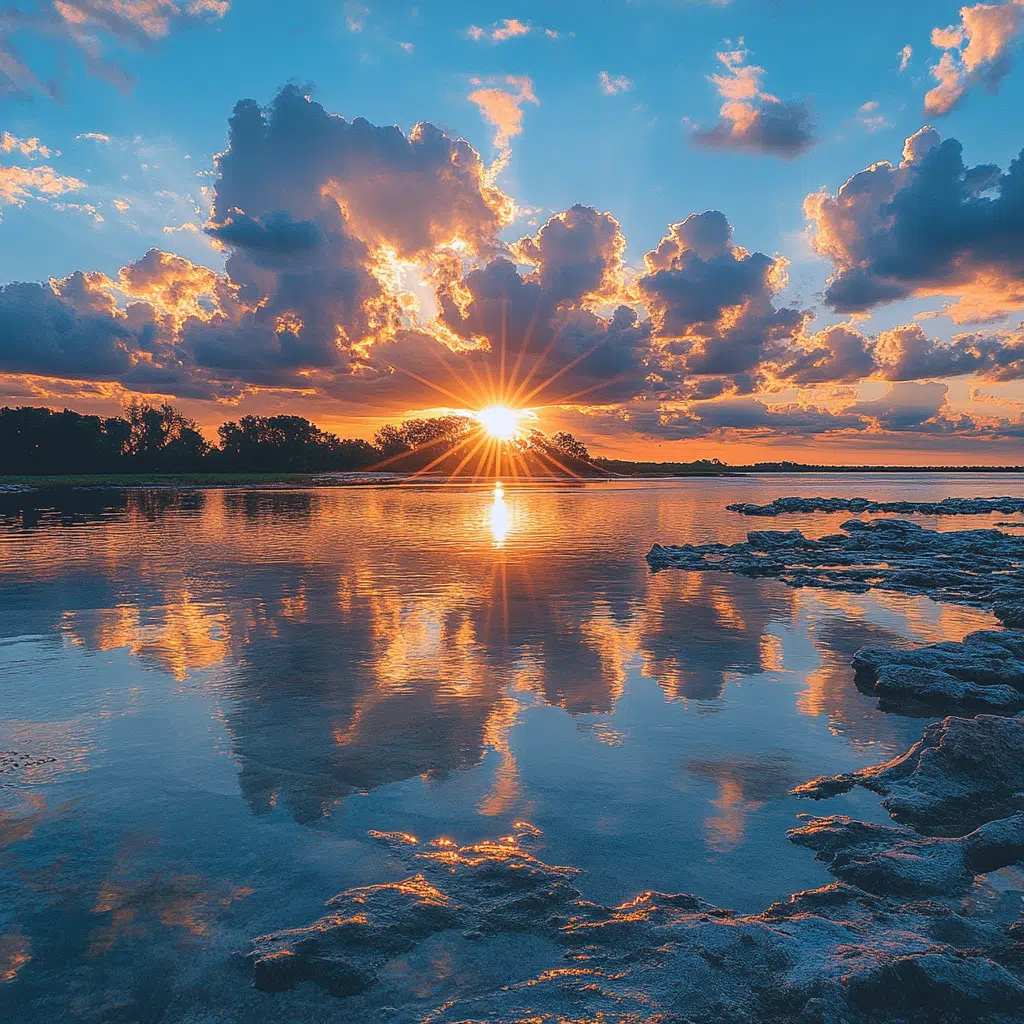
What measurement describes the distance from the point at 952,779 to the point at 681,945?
4639mm

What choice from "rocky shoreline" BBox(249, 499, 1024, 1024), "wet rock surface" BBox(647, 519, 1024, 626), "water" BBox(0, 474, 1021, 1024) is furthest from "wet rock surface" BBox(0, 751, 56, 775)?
"wet rock surface" BBox(647, 519, 1024, 626)

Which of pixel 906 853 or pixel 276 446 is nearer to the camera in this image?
pixel 906 853

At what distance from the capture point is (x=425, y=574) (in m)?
23.1

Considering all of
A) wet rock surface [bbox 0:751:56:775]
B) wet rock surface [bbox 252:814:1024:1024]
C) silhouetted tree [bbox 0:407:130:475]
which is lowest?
wet rock surface [bbox 0:751:56:775]

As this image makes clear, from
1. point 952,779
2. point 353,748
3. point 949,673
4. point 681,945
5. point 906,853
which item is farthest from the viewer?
point 949,673

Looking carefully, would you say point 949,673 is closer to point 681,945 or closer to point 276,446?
point 681,945

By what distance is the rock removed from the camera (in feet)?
19.1

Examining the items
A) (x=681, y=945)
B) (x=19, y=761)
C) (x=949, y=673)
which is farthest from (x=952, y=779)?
(x=19, y=761)

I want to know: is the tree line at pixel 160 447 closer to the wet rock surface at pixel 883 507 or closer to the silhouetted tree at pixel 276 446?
the silhouetted tree at pixel 276 446

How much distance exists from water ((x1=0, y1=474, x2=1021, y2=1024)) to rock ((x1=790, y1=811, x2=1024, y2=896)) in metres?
0.32

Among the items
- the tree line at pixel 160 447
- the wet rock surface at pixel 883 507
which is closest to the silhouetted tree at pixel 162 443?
the tree line at pixel 160 447

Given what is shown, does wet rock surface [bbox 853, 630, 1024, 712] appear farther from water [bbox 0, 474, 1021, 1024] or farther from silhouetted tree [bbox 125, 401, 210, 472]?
silhouetted tree [bbox 125, 401, 210, 472]

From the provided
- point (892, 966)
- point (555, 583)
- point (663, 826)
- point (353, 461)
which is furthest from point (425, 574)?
point (353, 461)

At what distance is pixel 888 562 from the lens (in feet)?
90.5
